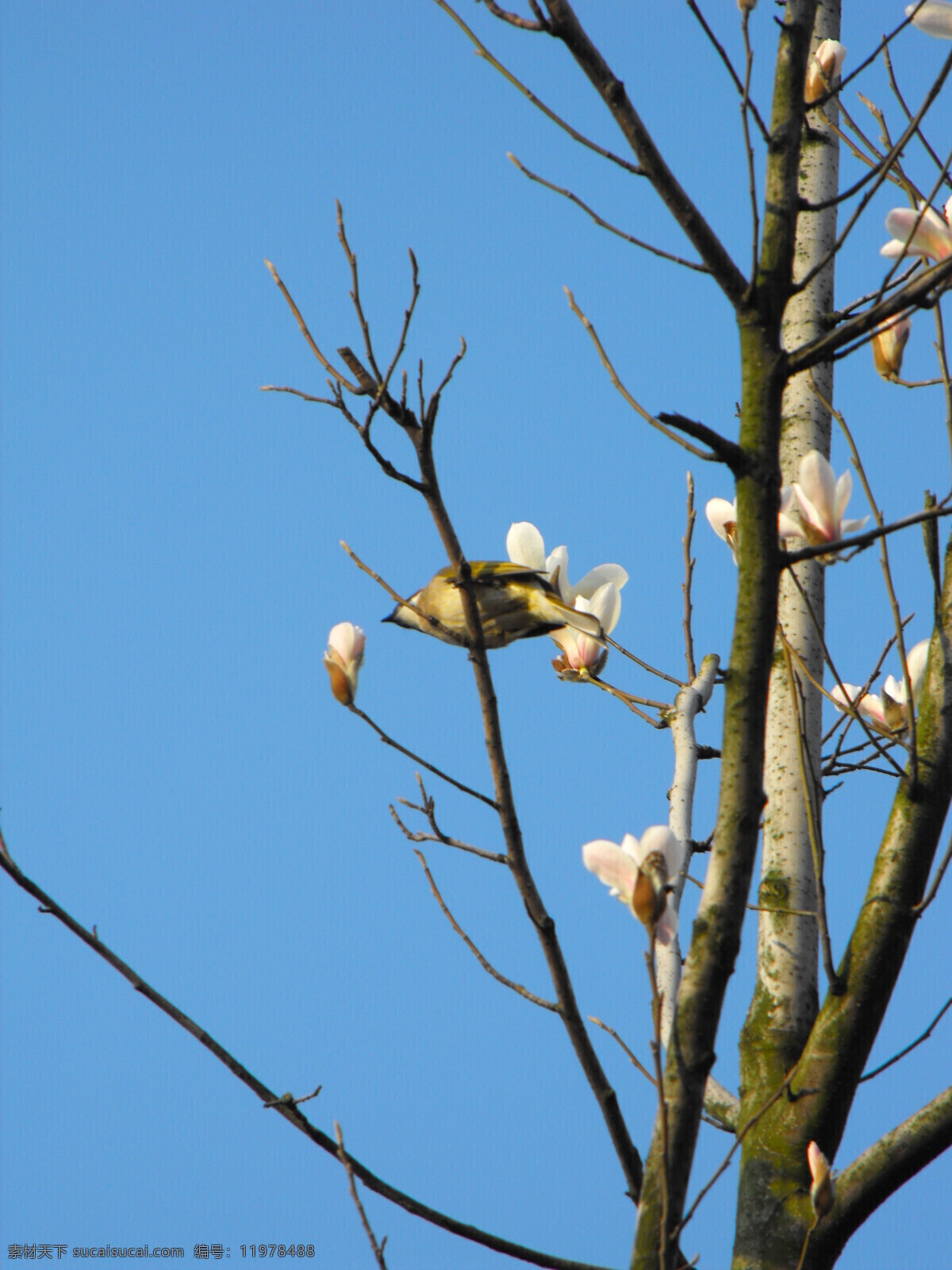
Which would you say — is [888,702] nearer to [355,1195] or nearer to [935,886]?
[935,886]

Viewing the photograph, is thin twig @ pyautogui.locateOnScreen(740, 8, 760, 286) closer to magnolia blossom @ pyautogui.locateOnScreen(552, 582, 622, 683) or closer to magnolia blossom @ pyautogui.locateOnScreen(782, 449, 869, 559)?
magnolia blossom @ pyautogui.locateOnScreen(782, 449, 869, 559)

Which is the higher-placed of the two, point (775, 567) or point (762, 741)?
point (775, 567)

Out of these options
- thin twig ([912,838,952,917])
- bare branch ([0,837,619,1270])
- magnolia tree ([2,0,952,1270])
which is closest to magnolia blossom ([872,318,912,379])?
magnolia tree ([2,0,952,1270])

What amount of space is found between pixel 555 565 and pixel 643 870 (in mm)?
1444

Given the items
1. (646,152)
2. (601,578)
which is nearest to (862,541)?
(646,152)

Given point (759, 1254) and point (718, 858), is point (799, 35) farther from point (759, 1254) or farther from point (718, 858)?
point (759, 1254)

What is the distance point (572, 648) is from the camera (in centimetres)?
335

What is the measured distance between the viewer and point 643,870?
1820 millimetres

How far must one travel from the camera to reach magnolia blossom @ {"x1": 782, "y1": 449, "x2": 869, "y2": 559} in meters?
2.04

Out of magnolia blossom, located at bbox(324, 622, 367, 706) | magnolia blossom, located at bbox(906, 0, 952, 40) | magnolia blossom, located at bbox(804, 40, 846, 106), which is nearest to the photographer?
magnolia blossom, located at bbox(906, 0, 952, 40)

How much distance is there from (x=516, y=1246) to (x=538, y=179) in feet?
6.40

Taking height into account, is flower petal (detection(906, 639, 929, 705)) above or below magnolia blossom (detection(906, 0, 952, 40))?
below

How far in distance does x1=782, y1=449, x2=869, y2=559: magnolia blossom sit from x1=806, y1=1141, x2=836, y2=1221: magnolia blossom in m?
1.11

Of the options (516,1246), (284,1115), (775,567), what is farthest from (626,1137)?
(775,567)
